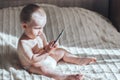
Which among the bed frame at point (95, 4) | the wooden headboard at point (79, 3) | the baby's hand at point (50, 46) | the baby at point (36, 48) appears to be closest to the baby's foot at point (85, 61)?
the baby at point (36, 48)

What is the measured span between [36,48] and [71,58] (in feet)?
0.73

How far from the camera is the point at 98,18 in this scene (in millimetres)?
2465

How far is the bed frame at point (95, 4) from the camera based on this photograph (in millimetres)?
2566

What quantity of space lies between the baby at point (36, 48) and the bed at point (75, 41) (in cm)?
4

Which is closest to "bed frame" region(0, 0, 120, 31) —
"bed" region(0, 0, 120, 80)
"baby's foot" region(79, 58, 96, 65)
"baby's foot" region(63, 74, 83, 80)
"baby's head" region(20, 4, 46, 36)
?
"bed" region(0, 0, 120, 80)

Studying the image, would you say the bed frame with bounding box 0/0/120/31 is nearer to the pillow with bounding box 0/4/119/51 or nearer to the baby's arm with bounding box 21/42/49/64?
the pillow with bounding box 0/4/119/51

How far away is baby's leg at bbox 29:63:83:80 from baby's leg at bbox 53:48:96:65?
207mm

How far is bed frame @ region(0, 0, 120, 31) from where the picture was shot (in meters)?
2.57

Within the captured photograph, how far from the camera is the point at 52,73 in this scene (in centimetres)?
165

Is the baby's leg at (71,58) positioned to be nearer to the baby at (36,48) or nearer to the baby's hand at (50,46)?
the baby at (36,48)

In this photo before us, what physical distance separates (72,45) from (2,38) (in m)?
0.46

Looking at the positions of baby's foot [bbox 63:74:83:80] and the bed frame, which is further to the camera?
the bed frame

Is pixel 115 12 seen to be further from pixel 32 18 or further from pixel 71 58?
pixel 32 18

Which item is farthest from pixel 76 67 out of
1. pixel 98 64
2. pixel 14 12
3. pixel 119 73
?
pixel 14 12
